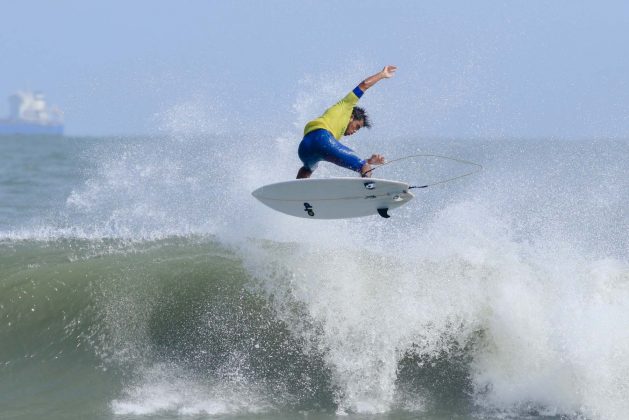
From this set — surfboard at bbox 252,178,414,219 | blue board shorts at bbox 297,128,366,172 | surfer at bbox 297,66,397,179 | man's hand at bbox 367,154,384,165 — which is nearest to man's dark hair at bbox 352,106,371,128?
surfer at bbox 297,66,397,179

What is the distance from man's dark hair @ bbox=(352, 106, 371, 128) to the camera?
28.9 feet

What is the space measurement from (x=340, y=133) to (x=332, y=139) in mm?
266

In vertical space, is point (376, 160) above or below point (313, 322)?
above

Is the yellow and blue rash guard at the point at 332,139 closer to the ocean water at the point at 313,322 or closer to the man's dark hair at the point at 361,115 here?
the man's dark hair at the point at 361,115

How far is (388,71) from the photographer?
8484 mm

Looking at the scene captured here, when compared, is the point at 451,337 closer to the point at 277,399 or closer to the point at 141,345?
the point at 277,399

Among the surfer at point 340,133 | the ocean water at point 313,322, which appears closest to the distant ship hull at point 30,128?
the ocean water at point 313,322

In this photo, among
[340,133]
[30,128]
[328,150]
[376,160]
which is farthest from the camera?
[30,128]

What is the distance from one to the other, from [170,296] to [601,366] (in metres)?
4.91

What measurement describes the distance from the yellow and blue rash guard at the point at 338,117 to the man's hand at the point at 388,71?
0.33 metres

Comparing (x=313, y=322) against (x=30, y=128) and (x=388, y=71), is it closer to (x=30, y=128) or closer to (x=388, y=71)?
(x=388, y=71)

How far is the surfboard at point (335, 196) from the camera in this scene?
8.37 m

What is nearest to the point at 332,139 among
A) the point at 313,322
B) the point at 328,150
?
the point at 328,150

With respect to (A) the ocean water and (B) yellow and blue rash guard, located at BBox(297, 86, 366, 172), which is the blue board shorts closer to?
(B) yellow and blue rash guard, located at BBox(297, 86, 366, 172)
